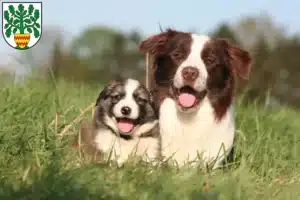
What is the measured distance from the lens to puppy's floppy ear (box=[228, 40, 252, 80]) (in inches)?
310

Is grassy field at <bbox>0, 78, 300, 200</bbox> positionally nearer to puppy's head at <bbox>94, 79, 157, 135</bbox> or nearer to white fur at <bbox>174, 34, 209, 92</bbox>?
puppy's head at <bbox>94, 79, 157, 135</bbox>

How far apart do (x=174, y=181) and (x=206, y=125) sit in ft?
7.12

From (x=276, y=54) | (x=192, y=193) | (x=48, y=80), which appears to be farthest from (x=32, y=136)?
(x=276, y=54)

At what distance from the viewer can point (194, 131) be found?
788 cm

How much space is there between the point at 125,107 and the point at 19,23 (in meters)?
3.63

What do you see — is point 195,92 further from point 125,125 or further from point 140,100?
point 125,125

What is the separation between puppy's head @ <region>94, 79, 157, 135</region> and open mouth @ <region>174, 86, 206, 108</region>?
37cm

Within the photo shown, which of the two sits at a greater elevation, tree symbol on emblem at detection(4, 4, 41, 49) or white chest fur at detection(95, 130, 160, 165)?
tree symbol on emblem at detection(4, 4, 41, 49)

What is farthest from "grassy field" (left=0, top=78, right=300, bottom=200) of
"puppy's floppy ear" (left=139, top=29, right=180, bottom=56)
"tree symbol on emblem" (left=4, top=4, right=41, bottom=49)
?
"tree symbol on emblem" (left=4, top=4, right=41, bottom=49)

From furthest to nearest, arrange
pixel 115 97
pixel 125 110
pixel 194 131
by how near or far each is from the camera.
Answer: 1. pixel 194 131
2. pixel 115 97
3. pixel 125 110

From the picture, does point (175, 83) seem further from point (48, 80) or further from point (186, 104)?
point (48, 80)

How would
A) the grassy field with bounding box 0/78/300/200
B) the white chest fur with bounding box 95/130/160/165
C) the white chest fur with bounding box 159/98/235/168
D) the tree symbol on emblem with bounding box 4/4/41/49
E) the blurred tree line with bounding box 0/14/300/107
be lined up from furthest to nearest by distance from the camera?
the blurred tree line with bounding box 0/14/300/107, the tree symbol on emblem with bounding box 4/4/41/49, the white chest fur with bounding box 159/98/235/168, the white chest fur with bounding box 95/130/160/165, the grassy field with bounding box 0/78/300/200

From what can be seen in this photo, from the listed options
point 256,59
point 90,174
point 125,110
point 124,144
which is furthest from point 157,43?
point 256,59

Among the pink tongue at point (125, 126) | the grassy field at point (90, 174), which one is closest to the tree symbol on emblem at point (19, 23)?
the grassy field at point (90, 174)
